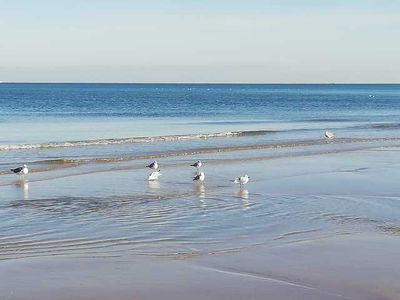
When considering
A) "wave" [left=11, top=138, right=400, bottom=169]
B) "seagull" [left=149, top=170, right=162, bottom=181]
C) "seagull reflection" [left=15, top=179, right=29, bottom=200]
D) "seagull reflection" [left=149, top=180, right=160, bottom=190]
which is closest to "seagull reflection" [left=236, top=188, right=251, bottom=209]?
"seagull reflection" [left=149, top=180, right=160, bottom=190]

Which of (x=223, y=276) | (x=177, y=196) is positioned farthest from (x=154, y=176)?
(x=223, y=276)

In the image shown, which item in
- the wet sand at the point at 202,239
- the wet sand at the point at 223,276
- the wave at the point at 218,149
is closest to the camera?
the wet sand at the point at 223,276

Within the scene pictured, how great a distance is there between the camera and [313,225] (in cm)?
1464

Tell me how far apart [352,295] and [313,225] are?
4.80 m

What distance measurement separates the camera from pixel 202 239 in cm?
1326

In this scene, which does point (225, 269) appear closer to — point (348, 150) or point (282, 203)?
point (282, 203)

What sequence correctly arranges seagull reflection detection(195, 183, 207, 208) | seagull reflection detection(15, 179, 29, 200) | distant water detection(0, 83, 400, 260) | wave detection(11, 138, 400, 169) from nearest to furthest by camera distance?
distant water detection(0, 83, 400, 260)
seagull reflection detection(195, 183, 207, 208)
seagull reflection detection(15, 179, 29, 200)
wave detection(11, 138, 400, 169)

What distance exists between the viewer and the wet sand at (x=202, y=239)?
10.2m

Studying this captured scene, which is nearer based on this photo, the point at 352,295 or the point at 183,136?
the point at 352,295

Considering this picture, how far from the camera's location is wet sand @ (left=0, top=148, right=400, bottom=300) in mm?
10203

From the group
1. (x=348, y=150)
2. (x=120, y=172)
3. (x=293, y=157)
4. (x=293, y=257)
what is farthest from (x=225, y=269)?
(x=348, y=150)

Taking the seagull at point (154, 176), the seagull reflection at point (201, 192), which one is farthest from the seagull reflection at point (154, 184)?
the seagull reflection at point (201, 192)

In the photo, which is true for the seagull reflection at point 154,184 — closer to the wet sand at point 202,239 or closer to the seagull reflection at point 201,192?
the wet sand at point 202,239

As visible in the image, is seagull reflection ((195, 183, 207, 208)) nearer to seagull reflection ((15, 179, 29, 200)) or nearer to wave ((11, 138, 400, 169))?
seagull reflection ((15, 179, 29, 200))
